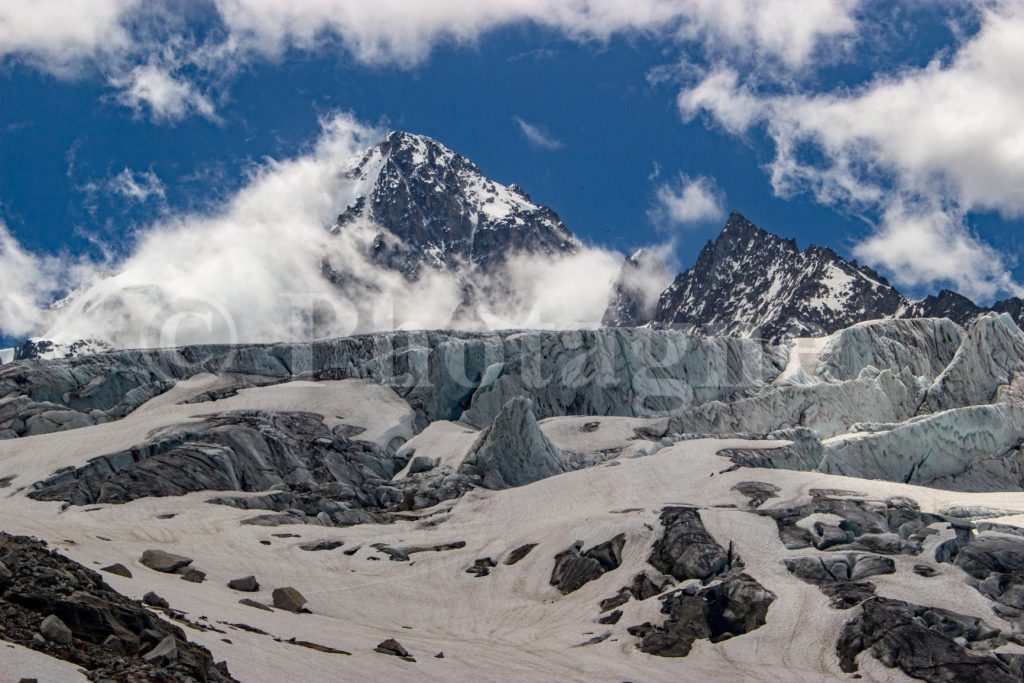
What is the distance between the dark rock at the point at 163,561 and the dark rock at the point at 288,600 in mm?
7091

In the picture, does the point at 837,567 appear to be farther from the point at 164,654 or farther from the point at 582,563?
the point at 164,654

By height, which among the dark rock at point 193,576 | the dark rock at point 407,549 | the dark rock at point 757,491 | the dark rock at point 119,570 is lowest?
the dark rock at point 119,570

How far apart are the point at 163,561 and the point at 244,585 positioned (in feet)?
15.9

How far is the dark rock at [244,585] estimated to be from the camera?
51.1 meters

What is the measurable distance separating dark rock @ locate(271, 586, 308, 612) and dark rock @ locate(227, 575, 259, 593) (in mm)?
3048

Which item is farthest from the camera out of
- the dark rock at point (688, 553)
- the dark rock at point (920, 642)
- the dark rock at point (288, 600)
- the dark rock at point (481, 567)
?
the dark rock at point (481, 567)

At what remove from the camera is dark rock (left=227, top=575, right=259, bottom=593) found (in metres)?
51.1

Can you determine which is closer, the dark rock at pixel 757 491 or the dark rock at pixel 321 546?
the dark rock at pixel 321 546

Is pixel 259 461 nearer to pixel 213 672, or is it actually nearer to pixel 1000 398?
pixel 213 672

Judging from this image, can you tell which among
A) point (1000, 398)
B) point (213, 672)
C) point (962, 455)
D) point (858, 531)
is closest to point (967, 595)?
point (858, 531)

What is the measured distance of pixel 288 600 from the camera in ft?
157

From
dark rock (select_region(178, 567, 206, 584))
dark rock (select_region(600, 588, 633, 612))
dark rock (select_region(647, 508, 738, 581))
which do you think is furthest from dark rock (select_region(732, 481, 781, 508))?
dark rock (select_region(178, 567, 206, 584))

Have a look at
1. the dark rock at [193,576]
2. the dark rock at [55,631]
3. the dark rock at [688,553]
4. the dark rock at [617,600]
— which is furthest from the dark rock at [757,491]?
the dark rock at [55,631]

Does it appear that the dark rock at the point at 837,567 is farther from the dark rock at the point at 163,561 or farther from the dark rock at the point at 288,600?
the dark rock at the point at 163,561
